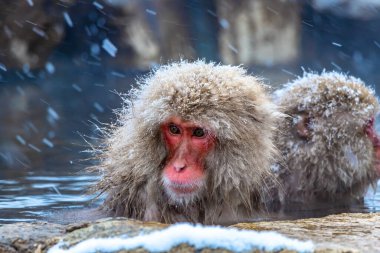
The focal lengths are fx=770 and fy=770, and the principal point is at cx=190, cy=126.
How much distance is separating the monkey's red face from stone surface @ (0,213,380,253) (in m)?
0.63

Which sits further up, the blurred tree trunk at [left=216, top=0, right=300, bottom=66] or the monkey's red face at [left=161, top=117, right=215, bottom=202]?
the blurred tree trunk at [left=216, top=0, right=300, bottom=66]

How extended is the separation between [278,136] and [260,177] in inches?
34.9

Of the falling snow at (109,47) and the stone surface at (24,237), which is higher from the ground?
the falling snow at (109,47)

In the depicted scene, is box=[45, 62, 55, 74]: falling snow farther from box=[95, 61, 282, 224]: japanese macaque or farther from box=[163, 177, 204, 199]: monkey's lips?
box=[163, 177, 204, 199]: monkey's lips

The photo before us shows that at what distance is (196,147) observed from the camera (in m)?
3.31

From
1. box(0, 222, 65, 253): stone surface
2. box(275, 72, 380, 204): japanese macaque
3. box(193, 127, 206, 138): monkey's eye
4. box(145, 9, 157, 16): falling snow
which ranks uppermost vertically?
box(145, 9, 157, 16): falling snow

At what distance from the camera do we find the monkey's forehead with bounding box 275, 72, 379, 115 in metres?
4.35

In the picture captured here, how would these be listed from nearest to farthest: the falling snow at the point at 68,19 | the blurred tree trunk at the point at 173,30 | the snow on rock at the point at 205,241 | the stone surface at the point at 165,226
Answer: the snow on rock at the point at 205,241, the stone surface at the point at 165,226, the blurred tree trunk at the point at 173,30, the falling snow at the point at 68,19

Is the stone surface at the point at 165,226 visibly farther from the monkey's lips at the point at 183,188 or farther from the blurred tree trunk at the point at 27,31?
the blurred tree trunk at the point at 27,31

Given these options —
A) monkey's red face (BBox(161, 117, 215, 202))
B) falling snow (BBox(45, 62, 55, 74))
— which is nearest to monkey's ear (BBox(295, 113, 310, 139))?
monkey's red face (BBox(161, 117, 215, 202))

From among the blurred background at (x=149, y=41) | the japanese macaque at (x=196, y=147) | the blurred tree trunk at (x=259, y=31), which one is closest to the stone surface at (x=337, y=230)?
the japanese macaque at (x=196, y=147)

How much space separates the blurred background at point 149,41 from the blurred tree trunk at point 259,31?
0.01 m

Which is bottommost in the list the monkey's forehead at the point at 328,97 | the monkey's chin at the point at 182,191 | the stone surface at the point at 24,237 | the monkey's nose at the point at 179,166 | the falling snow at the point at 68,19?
the stone surface at the point at 24,237

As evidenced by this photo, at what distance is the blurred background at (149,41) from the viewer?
31.5 ft
